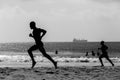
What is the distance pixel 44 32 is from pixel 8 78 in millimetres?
3047

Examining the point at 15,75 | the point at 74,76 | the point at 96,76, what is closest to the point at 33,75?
the point at 15,75

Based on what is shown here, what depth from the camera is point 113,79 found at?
10242mm

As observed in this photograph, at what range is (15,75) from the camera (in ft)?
35.7

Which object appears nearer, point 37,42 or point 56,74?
point 56,74

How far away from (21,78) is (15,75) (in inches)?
28.3

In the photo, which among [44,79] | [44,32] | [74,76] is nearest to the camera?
[44,79]

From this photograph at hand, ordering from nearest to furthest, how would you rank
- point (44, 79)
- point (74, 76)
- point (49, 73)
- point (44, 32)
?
point (44, 79)
point (74, 76)
point (49, 73)
point (44, 32)

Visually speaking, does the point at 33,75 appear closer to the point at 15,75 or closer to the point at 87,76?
the point at 15,75

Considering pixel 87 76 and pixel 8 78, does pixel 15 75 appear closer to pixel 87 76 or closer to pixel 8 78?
pixel 8 78

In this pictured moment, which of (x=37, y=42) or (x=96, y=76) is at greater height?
(x=37, y=42)

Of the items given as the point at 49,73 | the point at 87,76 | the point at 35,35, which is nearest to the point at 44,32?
the point at 35,35

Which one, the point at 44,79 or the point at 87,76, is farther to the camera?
the point at 87,76

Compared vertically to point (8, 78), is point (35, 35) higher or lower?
higher

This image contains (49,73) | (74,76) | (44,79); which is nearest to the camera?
(44,79)
